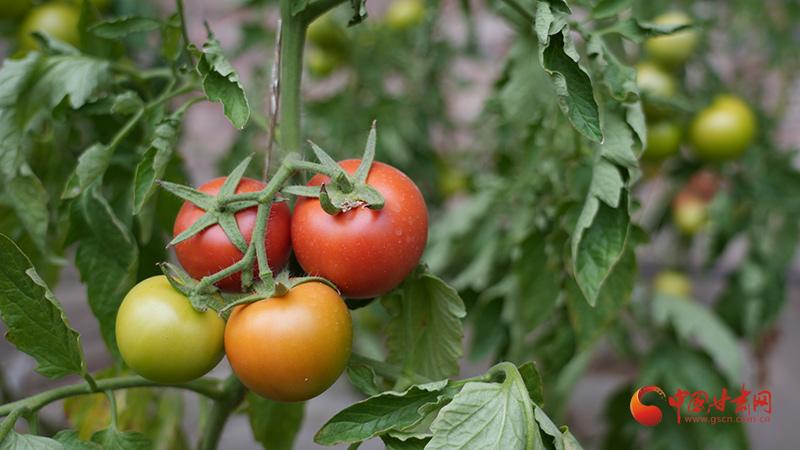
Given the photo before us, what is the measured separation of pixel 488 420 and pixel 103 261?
1.12 ft

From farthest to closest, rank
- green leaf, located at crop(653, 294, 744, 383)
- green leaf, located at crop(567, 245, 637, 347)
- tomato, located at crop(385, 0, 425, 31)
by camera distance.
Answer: tomato, located at crop(385, 0, 425, 31) → green leaf, located at crop(653, 294, 744, 383) → green leaf, located at crop(567, 245, 637, 347)

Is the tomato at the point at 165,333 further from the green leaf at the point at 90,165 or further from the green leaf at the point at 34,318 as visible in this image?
the green leaf at the point at 90,165

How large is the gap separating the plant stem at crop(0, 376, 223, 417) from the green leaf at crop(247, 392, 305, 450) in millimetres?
73

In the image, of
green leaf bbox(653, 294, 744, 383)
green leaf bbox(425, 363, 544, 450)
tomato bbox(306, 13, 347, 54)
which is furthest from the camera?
tomato bbox(306, 13, 347, 54)

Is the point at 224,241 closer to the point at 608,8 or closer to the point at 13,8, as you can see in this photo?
the point at 608,8

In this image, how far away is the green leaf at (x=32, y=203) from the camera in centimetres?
63

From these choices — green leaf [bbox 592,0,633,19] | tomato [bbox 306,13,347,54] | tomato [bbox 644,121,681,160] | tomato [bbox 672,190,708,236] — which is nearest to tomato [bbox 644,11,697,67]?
tomato [bbox 644,121,681,160]

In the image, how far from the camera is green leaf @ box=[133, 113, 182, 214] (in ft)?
1.73

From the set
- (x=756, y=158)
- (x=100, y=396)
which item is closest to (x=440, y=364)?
(x=100, y=396)

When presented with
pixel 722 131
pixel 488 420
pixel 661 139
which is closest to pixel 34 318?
pixel 488 420

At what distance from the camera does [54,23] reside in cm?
89

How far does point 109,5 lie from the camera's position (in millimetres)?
1055

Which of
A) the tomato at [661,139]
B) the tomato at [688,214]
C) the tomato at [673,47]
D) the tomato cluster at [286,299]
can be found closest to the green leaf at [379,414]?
the tomato cluster at [286,299]

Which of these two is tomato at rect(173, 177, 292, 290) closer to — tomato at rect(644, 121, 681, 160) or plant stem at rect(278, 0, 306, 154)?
plant stem at rect(278, 0, 306, 154)
